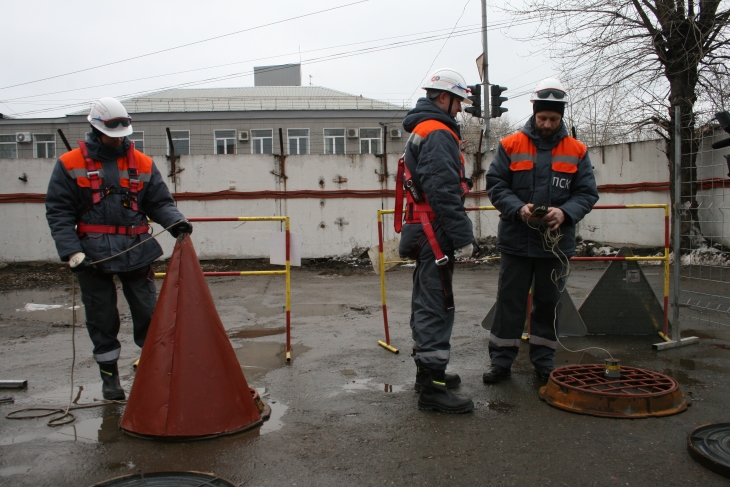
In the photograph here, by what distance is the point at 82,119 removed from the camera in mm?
33469

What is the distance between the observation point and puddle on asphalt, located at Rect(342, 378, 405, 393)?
4.14m

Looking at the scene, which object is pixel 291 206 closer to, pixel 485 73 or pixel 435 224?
pixel 485 73

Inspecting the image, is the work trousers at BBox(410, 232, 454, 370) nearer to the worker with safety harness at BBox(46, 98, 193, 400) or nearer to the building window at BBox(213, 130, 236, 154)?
the worker with safety harness at BBox(46, 98, 193, 400)

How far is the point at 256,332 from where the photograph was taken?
251 inches

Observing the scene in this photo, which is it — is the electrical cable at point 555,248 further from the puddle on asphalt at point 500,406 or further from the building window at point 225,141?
the building window at point 225,141

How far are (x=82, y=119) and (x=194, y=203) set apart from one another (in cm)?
2450

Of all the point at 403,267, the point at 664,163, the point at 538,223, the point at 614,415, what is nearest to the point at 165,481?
the point at 614,415

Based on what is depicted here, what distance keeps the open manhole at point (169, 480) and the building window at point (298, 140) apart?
31.0 meters

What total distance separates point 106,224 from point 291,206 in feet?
31.0

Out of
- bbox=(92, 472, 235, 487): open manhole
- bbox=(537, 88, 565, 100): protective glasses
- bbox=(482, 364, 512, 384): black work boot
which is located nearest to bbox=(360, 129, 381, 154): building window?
bbox=(537, 88, 565, 100): protective glasses

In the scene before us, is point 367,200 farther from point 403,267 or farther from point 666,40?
point 666,40

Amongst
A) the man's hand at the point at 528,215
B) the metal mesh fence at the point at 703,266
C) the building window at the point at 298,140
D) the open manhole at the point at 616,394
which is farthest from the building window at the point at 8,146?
the open manhole at the point at 616,394

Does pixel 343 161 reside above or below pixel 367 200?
above

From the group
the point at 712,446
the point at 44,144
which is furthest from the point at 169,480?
the point at 44,144
